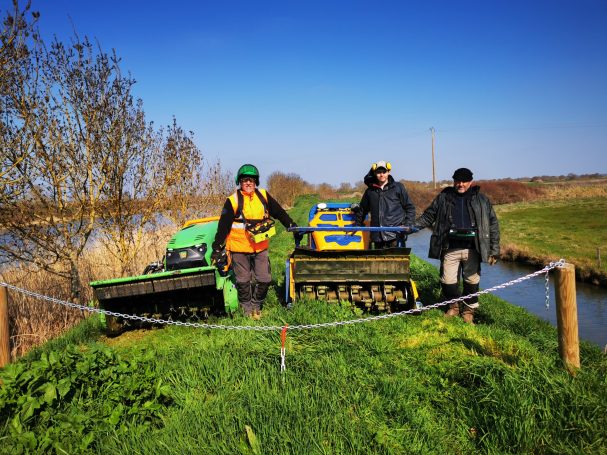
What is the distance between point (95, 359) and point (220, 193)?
Result: 47.2ft

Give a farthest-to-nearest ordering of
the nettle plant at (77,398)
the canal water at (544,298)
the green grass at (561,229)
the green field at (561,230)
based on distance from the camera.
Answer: the green grass at (561,229)
the green field at (561,230)
the canal water at (544,298)
the nettle plant at (77,398)

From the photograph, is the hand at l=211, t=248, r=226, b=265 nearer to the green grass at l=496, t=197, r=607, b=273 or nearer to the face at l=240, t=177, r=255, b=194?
the face at l=240, t=177, r=255, b=194

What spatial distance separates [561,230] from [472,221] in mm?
17157

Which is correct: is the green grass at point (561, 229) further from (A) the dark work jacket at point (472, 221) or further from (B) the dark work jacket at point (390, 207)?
(B) the dark work jacket at point (390, 207)

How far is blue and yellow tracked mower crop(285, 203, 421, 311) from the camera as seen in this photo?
18.8 ft

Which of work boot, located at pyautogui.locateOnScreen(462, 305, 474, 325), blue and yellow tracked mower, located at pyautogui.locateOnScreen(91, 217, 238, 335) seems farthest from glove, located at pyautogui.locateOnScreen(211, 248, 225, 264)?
work boot, located at pyautogui.locateOnScreen(462, 305, 474, 325)

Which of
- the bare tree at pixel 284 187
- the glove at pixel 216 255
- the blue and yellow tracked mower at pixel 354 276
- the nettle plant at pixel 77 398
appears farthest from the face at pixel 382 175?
the bare tree at pixel 284 187

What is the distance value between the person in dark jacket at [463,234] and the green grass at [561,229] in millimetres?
8793

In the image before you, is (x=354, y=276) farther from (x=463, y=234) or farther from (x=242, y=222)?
(x=242, y=222)

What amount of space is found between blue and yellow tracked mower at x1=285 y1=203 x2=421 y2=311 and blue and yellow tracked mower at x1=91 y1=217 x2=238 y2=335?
3.39ft

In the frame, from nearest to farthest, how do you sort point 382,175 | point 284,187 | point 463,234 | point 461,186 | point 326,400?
point 326,400, point 463,234, point 461,186, point 382,175, point 284,187

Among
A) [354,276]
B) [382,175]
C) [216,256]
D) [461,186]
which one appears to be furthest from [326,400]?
[382,175]

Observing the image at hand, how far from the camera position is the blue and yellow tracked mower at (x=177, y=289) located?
5.37 metres

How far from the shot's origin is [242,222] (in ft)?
18.8
